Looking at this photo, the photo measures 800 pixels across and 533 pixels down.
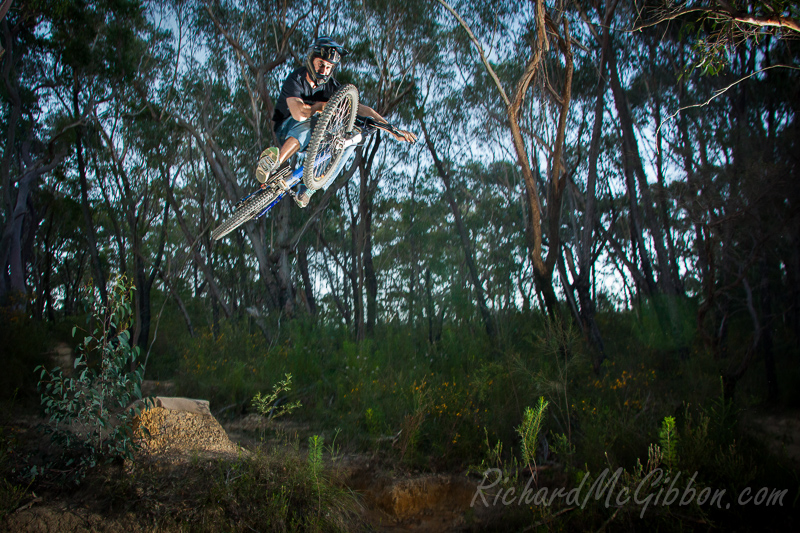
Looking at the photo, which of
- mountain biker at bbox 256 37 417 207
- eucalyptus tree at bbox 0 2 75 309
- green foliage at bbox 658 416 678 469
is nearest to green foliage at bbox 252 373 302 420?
mountain biker at bbox 256 37 417 207

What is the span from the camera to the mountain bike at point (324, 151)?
398cm

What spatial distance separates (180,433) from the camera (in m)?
5.50

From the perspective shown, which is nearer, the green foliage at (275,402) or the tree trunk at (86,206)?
the green foliage at (275,402)

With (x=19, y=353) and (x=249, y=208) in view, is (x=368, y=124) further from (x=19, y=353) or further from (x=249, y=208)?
(x=19, y=353)

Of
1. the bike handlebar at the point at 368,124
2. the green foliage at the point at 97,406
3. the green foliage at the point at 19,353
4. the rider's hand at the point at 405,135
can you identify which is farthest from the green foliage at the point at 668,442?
the green foliage at the point at 19,353

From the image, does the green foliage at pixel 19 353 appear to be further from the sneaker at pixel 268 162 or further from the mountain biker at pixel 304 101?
the mountain biker at pixel 304 101

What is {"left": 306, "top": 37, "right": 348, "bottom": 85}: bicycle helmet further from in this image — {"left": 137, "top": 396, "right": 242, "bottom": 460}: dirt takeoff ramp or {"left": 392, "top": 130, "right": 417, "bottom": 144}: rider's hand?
{"left": 137, "top": 396, "right": 242, "bottom": 460}: dirt takeoff ramp

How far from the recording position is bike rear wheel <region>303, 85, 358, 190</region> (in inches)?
155

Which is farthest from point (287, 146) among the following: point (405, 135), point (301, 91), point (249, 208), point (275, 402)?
point (275, 402)

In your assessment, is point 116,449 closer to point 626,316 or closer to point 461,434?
point 461,434

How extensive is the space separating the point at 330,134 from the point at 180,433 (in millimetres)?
3640

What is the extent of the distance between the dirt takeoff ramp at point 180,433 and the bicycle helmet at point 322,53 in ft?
11.9

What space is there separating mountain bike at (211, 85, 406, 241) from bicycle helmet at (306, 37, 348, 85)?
23 cm

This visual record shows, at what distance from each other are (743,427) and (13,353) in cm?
1019
